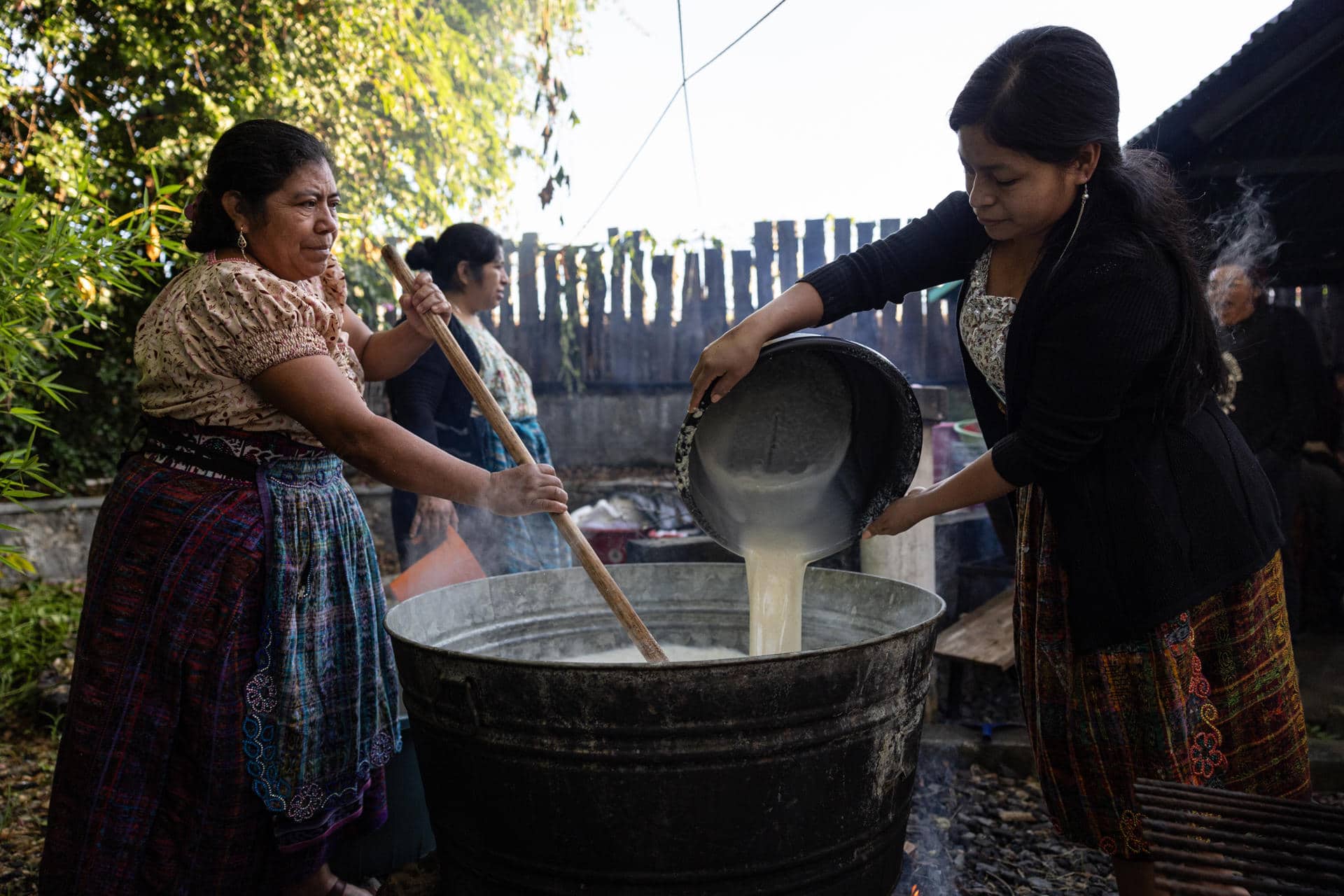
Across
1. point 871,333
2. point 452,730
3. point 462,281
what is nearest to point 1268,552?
point 452,730

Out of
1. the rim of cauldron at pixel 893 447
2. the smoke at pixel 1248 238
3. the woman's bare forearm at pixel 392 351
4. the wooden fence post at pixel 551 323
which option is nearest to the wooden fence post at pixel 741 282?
the wooden fence post at pixel 551 323

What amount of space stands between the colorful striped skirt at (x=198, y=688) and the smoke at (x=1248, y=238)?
4.65 m

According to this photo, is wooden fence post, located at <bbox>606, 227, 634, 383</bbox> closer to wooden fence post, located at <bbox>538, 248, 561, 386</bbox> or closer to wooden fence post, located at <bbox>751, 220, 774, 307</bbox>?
wooden fence post, located at <bbox>538, 248, 561, 386</bbox>

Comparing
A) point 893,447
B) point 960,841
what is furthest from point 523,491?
point 960,841

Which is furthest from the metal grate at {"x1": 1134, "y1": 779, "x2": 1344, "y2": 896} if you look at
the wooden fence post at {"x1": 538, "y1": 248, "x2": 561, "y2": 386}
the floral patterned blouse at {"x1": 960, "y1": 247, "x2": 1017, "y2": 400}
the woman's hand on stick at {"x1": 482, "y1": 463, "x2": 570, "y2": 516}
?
the wooden fence post at {"x1": 538, "y1": 248, "x2": 561, "y2": 386}

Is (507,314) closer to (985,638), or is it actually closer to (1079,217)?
(985,638)

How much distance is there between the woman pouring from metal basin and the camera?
176cm

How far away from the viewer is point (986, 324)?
6.84 ft

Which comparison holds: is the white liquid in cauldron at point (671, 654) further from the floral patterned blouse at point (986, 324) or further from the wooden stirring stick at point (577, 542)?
the floral patterned blouse at point (986, 324)

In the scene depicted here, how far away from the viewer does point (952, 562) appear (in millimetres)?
5344

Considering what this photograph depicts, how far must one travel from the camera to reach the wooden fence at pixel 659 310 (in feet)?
26.9

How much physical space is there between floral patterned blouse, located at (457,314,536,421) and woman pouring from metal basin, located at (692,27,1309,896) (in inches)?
73.0

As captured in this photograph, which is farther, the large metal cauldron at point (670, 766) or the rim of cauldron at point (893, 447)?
the rim of cauldron at point (893, 447)

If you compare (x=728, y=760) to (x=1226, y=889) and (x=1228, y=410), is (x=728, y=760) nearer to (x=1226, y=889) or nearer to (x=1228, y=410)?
(x=1226, y=889)
